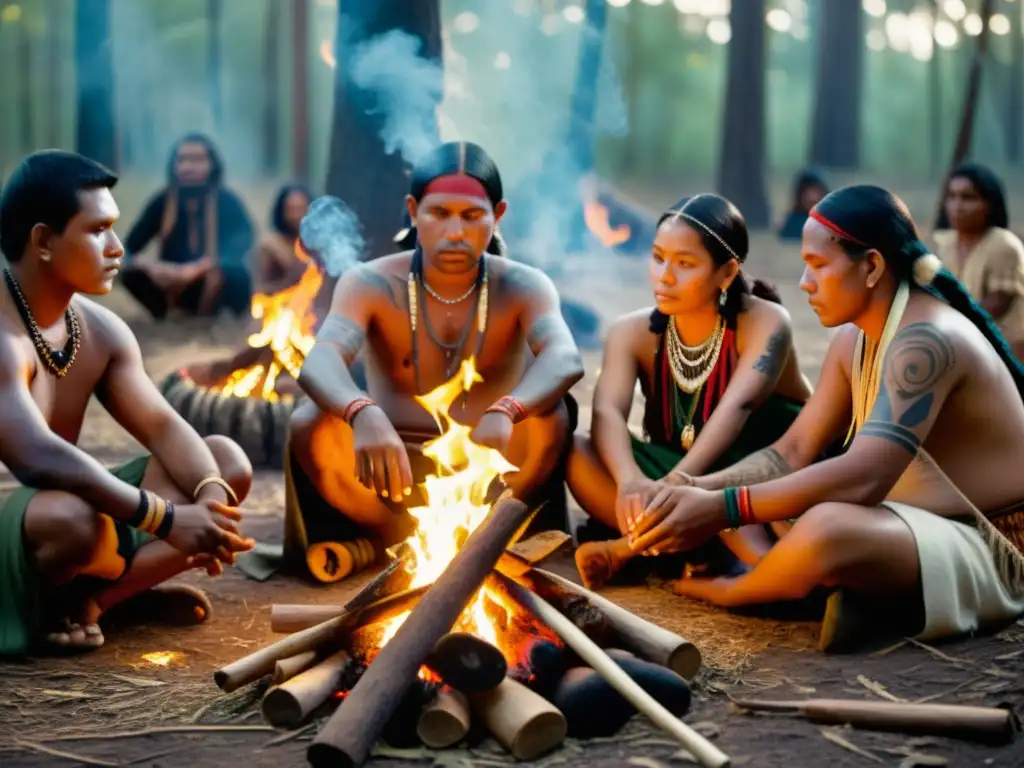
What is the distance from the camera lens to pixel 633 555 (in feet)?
17.9

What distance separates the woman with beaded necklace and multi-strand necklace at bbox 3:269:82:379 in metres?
2.08

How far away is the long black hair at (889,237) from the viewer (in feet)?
15.2

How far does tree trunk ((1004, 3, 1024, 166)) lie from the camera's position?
27.3 meters

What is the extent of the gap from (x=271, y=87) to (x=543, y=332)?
25107 millimetres

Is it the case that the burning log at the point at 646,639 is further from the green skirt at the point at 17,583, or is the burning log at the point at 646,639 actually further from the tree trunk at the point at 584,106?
the tree trunk at the point at 584,106

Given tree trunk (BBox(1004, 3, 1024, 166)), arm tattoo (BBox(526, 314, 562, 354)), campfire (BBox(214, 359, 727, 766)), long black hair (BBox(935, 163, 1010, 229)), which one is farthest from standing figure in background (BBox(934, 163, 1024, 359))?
tree trunk (BBox(1004, 3, 1024, 166))

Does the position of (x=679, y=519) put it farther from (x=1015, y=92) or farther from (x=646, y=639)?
(x=1015, y=92)

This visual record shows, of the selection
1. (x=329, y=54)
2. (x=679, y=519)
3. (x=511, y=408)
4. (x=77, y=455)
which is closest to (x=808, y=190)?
(x=329, y=54)

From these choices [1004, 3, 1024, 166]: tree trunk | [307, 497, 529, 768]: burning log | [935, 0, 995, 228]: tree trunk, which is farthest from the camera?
[1004, 3, 1024, 166]: tree trunk

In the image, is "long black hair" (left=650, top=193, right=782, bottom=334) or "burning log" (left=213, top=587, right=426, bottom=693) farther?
"long black hair" (left=650, top=193, right=782, bottom=334)

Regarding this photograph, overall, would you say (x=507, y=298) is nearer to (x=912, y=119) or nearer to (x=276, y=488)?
(x=276, y=488)

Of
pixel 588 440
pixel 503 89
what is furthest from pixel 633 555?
pixel 503 89

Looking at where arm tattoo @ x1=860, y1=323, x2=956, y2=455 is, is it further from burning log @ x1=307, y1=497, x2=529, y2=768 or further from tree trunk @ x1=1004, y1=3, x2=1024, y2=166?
tree trunk @ x1=1004, y1=3, x2=1024, y2=166

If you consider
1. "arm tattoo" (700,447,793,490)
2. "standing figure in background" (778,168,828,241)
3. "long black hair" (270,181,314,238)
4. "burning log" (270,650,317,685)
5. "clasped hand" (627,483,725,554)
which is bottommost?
"burning log" (270,650,317,685)
